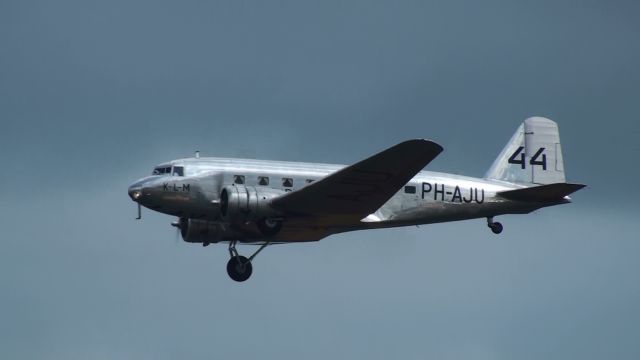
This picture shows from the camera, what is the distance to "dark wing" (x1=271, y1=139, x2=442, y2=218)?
28.9m

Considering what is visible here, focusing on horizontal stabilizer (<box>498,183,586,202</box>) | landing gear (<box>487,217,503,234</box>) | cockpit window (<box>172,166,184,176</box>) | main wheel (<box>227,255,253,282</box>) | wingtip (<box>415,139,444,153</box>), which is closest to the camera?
wingtip (<box>415,139,444,153</box>)

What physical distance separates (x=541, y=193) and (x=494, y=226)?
1.75 m

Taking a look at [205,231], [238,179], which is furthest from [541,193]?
[205,231]

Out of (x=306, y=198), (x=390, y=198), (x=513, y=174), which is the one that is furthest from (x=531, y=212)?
(x=306, y=198)

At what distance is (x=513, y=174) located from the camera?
35.8 meters

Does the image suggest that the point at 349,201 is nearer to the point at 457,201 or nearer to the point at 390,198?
the point at 390,198

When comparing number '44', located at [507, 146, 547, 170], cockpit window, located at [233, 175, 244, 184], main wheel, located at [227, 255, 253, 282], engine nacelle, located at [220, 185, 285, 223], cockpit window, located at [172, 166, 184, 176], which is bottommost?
main wheel, located at [227, 255, 253, 282]

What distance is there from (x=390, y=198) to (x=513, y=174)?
5.75 m

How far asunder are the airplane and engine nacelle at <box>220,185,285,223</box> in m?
0.03

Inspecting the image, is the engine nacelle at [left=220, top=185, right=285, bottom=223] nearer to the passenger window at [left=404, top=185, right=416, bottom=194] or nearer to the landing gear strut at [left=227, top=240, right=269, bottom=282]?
the landing gear strut at [left=227, top=240, right=269, bottom=282]

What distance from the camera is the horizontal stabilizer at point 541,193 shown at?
32.8 metres

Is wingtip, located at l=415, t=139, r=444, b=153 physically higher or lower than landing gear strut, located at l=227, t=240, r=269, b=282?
higher

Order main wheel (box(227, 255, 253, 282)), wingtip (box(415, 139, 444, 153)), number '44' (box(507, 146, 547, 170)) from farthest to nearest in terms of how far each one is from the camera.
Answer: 1. number '44' (box(507, 146, 547, 170))
2. main wheel (box(227, 255, 253, 282))
3. wingtip (box(415, 139, 444, 153))

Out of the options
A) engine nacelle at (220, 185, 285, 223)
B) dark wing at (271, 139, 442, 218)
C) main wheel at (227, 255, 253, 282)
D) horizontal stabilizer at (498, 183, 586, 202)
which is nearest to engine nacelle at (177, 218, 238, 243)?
main wheel at (227, 255, 253, 282)
